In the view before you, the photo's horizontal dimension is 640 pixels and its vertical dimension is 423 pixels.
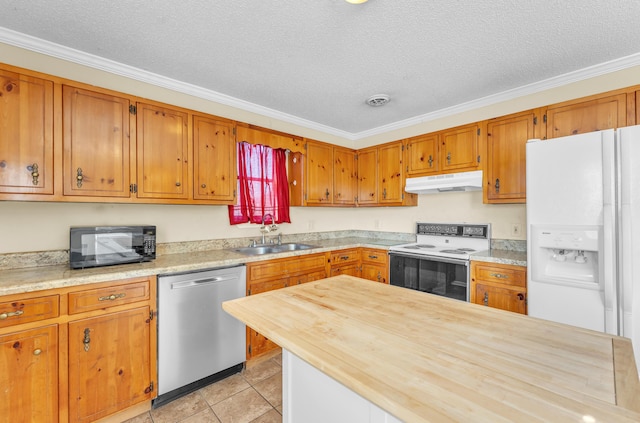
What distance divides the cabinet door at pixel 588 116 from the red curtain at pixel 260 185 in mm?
2705

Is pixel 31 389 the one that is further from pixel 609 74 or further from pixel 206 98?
pixel 609 74

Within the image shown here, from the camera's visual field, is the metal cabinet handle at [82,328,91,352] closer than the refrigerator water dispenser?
Yes

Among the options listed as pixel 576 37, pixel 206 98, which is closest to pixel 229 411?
pixel 206 98

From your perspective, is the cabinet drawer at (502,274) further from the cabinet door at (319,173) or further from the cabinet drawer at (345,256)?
the cabinet door at (319,173)

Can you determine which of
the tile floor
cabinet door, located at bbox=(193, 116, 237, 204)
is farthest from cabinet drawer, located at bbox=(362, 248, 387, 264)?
cabinet door, located at bbox=(193, 116, 237, 204)

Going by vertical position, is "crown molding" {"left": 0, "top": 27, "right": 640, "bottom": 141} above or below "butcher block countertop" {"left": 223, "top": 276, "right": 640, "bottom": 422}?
above

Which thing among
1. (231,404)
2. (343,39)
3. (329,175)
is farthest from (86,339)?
(329,175)

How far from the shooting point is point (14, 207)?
1954 millimetres

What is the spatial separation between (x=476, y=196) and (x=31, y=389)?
12.7 feet

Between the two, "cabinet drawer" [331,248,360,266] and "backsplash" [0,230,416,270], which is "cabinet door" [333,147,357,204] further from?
"cabinet drawer" [331,248,360,266]

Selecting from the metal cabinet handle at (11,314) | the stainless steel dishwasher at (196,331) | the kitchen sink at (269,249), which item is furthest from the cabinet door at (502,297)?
the metal cabinet handle at (11,314)

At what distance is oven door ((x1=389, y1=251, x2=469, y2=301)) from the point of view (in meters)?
2.60

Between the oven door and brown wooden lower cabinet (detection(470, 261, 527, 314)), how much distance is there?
80 mm

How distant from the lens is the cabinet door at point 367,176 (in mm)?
3844
